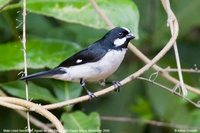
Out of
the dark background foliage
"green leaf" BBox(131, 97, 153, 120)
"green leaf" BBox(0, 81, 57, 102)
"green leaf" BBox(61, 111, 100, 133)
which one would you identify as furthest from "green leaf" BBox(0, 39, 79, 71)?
"green leaf" BBox(131, 97, 153, 120)

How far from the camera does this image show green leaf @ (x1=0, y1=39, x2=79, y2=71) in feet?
8.54

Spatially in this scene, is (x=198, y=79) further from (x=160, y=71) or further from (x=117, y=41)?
(x=160, y=71)

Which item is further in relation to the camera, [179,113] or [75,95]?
[179,113]

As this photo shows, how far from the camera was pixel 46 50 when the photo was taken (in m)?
2.72

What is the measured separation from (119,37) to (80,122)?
0.45m

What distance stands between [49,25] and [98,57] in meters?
0.87

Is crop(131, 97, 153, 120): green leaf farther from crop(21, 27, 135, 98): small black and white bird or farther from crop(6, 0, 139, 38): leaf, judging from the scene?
crop(6, 0, 139, 38): leaf

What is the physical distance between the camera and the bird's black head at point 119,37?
259 cm

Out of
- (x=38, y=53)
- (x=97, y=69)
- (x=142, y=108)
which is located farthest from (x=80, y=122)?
(x=142, y=108)

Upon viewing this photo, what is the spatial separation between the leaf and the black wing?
146mm

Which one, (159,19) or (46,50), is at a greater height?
(159,19)

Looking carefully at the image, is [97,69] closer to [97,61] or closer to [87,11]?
[97,61]

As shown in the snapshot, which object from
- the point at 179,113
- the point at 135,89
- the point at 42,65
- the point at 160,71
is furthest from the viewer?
the point at 135,89

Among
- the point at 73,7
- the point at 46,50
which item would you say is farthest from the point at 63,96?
the point at 73,7
